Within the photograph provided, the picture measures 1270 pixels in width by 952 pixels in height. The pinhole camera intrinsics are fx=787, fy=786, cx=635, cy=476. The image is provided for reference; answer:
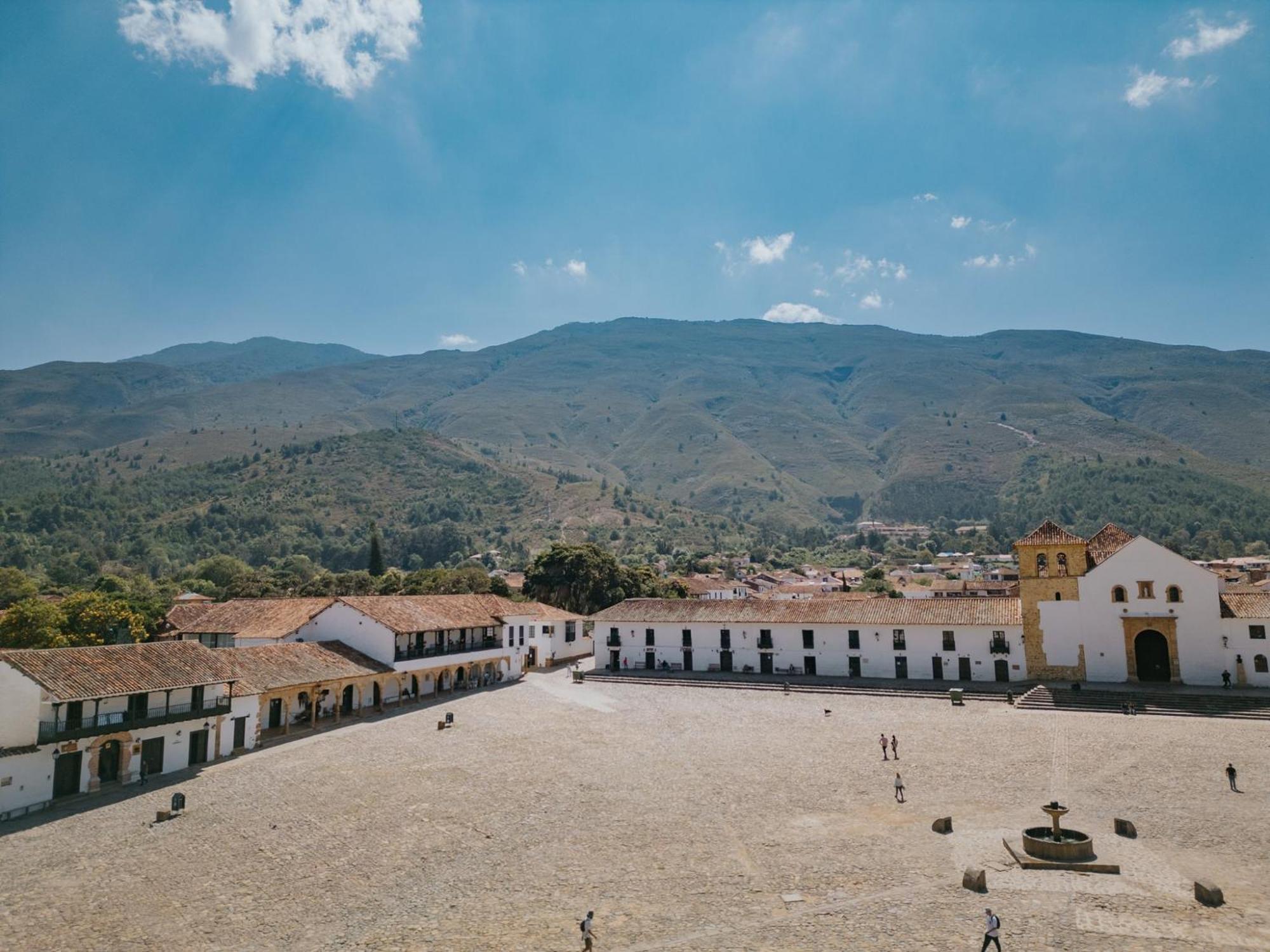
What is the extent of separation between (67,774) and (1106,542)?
47.3m

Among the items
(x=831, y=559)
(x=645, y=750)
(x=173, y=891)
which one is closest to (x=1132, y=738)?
(x=645, y=750)

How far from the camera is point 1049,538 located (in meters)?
40.2

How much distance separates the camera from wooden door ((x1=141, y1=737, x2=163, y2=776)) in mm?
24078

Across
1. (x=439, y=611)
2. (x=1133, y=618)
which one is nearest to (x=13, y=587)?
(x=439, y=611)

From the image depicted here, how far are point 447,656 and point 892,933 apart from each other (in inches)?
1203

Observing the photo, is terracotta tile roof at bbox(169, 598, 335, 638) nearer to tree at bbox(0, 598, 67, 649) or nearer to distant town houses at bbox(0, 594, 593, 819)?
distant town houses at bbox(0, 594, 593, 819)

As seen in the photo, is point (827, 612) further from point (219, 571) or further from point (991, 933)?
point (219, 571)

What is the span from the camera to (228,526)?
155 metres

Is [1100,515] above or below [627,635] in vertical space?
above

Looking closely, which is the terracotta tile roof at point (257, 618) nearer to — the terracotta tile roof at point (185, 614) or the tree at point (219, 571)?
the terracotta tile roof at point (185, 614)

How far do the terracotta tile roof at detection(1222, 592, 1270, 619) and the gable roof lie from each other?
5.38m

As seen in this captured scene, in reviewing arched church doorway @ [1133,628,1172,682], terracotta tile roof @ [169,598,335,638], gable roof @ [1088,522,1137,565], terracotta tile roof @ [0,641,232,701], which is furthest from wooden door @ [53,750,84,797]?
gable roof @ [1088,522,1137,565]

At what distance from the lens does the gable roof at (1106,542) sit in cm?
4178

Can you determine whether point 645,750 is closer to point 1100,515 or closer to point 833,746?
point 833,746
